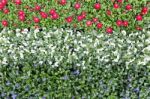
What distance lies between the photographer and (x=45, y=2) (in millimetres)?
6816

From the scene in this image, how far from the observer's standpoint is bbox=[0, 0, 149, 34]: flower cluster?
22.0ft

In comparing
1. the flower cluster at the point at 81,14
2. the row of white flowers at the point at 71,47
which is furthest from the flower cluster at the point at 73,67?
the flower cluster at the point at 81,14

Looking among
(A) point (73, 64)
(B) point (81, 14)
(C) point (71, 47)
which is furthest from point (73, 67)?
(B) point (81, 14)

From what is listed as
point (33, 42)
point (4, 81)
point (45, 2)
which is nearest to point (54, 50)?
point (33, 42)

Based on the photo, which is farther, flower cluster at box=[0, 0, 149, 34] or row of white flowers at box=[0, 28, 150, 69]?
flower cluster at box=[0, 0, 149, 34]

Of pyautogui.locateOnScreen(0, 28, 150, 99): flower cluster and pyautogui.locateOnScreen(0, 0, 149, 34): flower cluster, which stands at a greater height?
pyautogui.locateOnScreen(0, 0, 149, 34): flower cluster

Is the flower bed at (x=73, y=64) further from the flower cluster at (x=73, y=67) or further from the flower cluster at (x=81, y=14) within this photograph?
the flower cluster at (x=81, y=14)

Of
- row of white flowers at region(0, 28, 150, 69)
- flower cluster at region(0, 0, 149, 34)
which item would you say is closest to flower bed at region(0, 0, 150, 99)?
row of white flowers at region(0, 28, 150, 69)

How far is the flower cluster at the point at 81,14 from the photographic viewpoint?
22.0ft

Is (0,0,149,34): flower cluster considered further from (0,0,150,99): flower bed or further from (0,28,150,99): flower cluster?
(0,28,150,99): flower cluster

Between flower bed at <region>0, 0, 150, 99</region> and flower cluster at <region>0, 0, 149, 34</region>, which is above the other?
flower cluster at <region>0, 0, 149, 34</region>

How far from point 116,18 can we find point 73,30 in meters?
0.60

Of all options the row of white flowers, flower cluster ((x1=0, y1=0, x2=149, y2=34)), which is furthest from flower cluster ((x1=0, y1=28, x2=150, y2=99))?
flower cluster ((x1=0, y1=0, x2=149, y2=34))

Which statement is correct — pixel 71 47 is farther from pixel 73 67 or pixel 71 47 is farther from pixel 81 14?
pixel 81 14
